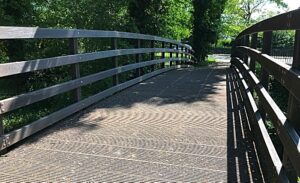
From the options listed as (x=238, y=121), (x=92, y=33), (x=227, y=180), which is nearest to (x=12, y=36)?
(x=92, y=33)

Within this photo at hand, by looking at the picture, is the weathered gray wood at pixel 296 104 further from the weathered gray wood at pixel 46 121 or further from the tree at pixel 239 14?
the tree at pixel 239 14

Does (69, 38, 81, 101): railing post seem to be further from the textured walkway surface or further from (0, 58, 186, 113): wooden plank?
the textured walkway surface

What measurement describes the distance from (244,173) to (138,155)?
38.1 inches

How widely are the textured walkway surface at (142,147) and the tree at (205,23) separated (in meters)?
16.9

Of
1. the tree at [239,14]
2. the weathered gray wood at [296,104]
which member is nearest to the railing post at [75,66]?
the weathered gray wood at [296,104]

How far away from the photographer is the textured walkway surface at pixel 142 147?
291cm

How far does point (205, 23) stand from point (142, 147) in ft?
62.3

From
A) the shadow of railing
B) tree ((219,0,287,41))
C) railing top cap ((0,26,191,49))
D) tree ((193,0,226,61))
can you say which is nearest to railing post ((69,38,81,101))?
railing top cap ((0,26,191,49))

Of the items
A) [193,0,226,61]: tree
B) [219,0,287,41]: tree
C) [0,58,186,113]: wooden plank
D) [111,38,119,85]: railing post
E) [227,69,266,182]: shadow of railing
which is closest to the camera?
[227,69,266,182]: shadow of railing

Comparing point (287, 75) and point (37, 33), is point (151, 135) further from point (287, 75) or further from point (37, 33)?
point (287, 75)

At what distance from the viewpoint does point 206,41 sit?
73.3 ft

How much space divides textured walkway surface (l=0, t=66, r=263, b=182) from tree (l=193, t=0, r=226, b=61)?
55.4 feet

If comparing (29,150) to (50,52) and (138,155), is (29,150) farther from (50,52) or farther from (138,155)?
(50,52)

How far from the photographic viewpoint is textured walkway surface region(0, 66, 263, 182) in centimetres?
291
